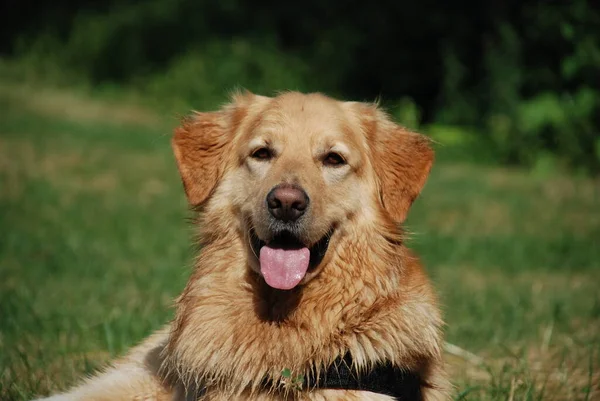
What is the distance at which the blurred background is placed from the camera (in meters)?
6.37

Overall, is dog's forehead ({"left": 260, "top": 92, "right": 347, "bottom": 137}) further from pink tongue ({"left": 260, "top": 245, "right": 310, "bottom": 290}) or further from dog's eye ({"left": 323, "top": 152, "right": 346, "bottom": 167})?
pink tongue ({"left": 260, "top": 245, "right": 310, "bottom": 290})

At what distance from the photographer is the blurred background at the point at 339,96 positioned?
6371 mm

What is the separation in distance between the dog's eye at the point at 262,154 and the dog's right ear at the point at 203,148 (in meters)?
0.22

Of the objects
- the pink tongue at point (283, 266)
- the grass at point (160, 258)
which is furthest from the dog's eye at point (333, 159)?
the grass at point (160, 258)

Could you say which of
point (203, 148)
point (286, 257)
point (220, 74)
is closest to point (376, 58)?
point (220, 74)

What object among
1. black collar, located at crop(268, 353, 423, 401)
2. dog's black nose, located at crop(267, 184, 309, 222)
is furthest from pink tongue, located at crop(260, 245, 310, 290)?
black collar, located at crop(268, 353, 423, 401)

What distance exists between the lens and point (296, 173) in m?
4.19

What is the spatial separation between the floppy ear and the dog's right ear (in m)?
0.73

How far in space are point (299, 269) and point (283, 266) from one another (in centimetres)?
7

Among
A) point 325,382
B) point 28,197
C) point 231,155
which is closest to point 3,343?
point 231,155

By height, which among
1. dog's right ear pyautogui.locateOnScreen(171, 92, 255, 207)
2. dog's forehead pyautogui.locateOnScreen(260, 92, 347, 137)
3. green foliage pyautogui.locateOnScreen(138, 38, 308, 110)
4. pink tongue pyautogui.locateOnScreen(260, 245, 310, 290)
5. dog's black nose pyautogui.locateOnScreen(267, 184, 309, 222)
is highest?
green foliage pyautogui.locateOnScreen(138, 38, 308, 110)

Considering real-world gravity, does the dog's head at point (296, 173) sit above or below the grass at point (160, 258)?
above

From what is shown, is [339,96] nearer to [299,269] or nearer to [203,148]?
[203,148]

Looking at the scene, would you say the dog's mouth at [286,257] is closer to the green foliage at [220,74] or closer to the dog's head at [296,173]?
the dog's head at [296,173]
